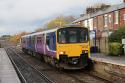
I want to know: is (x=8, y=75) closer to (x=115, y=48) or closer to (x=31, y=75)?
(x=31, y=75)

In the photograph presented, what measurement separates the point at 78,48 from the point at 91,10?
32838mm

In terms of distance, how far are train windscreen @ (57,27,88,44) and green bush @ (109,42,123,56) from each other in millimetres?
7577

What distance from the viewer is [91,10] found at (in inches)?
2195

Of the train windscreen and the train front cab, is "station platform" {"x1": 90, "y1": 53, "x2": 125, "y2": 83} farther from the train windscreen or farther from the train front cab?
the train windscreen

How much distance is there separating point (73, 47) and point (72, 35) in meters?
0.90

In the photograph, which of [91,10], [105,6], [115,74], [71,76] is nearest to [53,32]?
[71,76]

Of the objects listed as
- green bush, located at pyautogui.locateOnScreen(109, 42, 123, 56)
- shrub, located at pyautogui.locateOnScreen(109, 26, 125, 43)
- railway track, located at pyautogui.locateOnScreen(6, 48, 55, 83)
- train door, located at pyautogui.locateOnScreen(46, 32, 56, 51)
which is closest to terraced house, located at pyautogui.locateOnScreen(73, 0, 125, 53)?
shrub, located at pyautogui.locateOnScreen(109, 26, 125, 43)

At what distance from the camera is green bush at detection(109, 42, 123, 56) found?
3102cm

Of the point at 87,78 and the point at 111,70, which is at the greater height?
the point at 111,70

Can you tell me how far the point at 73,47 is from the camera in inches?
921

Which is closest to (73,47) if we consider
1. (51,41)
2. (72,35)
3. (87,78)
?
(72,35)

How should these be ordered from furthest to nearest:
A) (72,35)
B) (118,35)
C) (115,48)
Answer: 1. (118,35)
2. (115,48)
3. (72,35)

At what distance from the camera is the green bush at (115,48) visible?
102 feet

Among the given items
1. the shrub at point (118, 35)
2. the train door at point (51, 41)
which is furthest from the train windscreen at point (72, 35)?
the shrub at point (118, 35)
